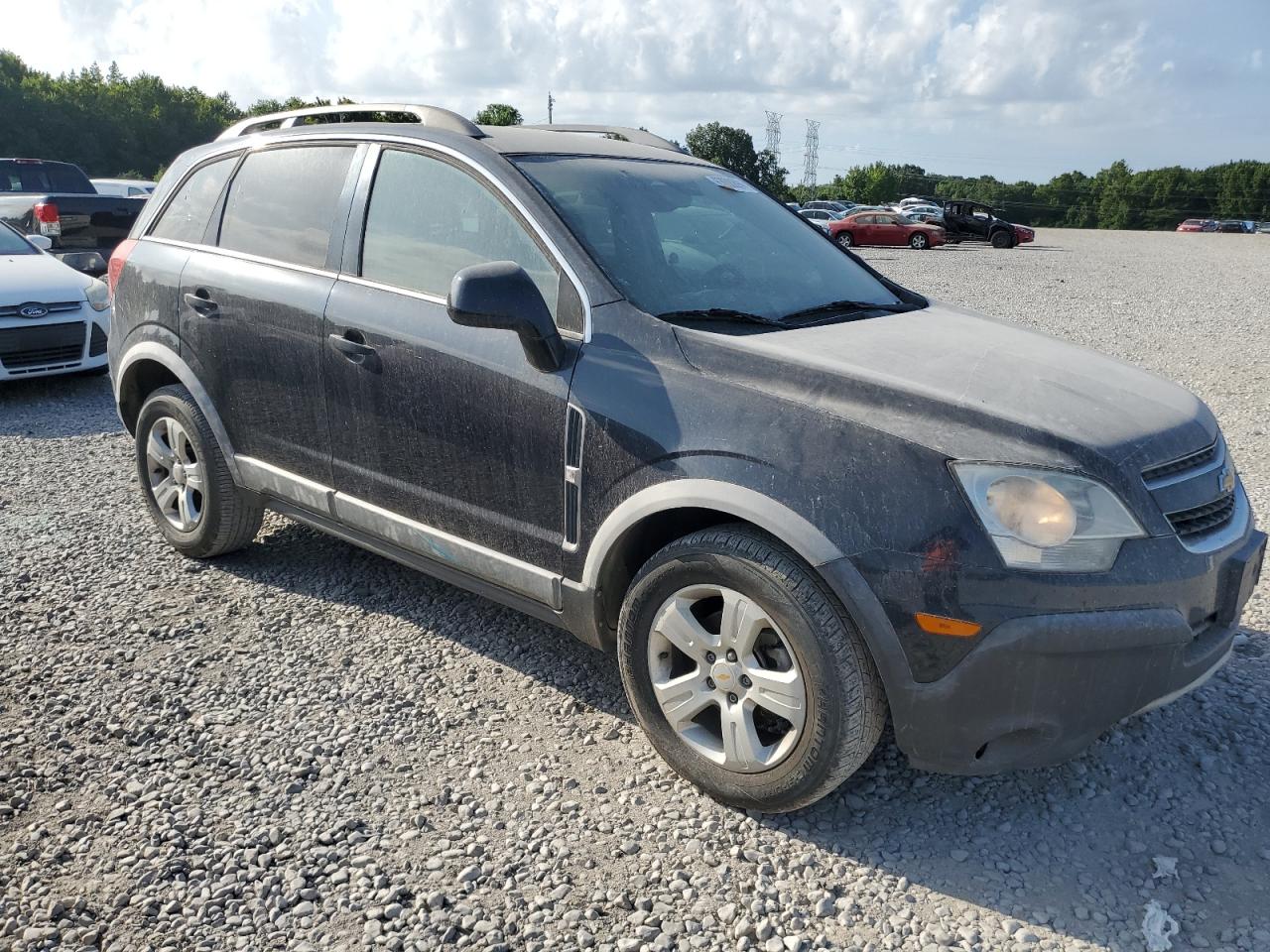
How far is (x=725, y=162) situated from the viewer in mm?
75188

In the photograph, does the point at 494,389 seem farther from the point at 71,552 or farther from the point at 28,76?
the point at 28,76

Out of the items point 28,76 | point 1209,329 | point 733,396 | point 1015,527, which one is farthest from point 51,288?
point 28,76

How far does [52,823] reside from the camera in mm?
2846

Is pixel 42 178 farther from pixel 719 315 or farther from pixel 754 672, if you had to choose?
pixel 754 672

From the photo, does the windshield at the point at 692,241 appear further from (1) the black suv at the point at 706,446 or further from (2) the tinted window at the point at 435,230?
(2) the tinted window at the point at 435,230

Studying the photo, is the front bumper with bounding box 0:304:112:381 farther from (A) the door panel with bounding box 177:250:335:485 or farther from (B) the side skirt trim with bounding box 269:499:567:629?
(B) the side skirt trim with bounding box 269:499:567:629

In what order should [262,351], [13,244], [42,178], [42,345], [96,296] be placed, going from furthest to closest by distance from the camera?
[42,178] < [13,244] < [96,296] < [42,345] < [262,351]

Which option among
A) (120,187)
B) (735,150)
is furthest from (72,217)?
(735,150)

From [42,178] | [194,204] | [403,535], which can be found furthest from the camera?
[42,178]

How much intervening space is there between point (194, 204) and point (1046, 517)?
384 cm

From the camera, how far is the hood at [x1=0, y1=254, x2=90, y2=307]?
820 centimetres

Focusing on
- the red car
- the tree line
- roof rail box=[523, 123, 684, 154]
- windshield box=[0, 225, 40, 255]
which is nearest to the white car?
windshield box=[0, 225, 40, 255]

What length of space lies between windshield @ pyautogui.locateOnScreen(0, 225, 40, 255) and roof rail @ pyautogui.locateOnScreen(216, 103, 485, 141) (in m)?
5.80

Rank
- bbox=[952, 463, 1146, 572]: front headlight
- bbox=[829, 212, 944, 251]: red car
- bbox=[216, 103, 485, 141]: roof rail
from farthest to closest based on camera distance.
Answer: bbox=[829, 212, 944, 251]: red car, bbox=[216, 103, 485, 141]: roof rail, bbox=[952, 463, 1146, 572]: front headlight
